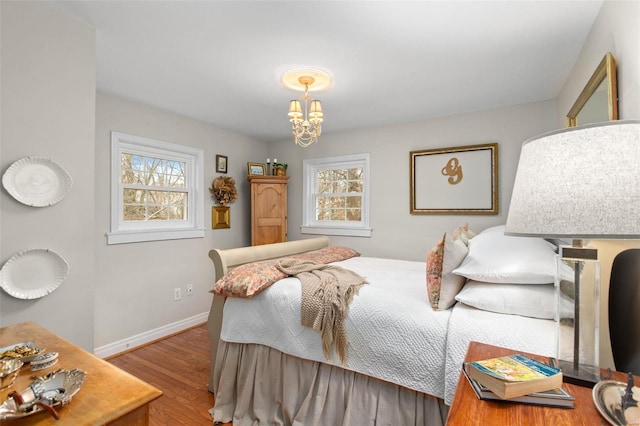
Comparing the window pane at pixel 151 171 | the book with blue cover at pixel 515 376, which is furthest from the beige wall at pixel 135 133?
the book with blue cover at pixel 515 376

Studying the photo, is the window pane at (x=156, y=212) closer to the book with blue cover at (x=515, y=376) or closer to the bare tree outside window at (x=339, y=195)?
the bare tree outside window at (x=339, y=195)

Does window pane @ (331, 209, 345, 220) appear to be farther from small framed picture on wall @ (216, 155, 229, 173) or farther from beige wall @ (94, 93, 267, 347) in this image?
small framed picture on wall @ (216, 155, 229, 173)

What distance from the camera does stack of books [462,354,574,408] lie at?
0.83 m

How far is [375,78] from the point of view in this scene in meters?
2.45

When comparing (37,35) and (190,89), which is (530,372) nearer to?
(37,35)

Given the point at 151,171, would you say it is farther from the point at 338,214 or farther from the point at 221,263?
the point at 338,214

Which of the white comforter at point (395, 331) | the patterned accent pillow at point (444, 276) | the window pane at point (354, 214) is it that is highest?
the window pane at point (354, 214)

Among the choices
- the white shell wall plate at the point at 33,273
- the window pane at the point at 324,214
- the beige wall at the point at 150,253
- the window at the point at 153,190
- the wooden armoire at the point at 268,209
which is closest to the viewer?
the white shell wall plate at the point at 33,273

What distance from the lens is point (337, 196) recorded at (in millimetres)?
4191

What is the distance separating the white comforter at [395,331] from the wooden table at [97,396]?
3.34 feet

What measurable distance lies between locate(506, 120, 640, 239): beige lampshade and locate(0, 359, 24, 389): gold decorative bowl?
1417 millimetres

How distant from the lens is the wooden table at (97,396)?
2.33ft

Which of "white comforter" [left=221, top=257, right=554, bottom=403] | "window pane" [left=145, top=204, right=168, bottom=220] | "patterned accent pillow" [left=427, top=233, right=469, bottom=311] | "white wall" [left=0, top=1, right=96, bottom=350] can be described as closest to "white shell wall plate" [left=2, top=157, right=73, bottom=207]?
"white wall" [left=0, top=1, right=96, bottom=350]

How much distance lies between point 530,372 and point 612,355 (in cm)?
49
